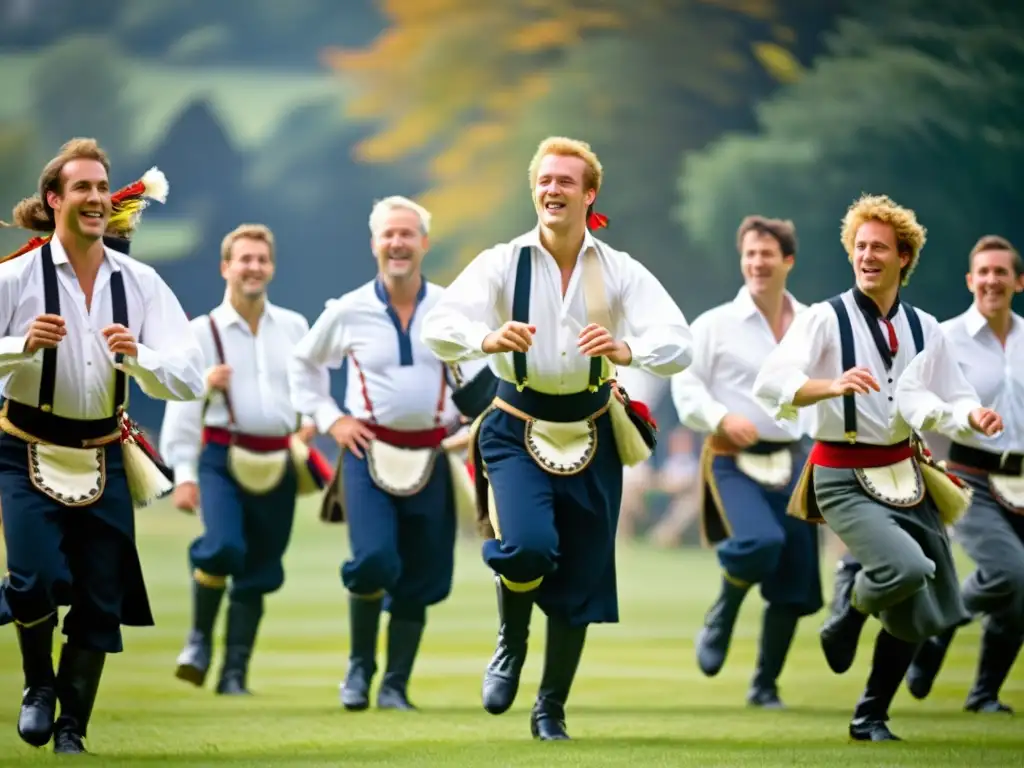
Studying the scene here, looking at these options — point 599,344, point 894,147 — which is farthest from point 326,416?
point 894,147

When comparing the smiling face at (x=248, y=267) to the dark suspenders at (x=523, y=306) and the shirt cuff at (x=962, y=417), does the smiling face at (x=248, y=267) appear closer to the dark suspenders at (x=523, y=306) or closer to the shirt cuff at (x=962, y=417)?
the dark suspenders at (x=523, y=306)

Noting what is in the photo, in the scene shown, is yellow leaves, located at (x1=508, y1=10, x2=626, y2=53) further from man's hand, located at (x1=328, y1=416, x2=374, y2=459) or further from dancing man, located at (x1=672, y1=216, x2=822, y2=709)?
man's hand, located at (x1=328, y1=416, x2=374, y2=459)

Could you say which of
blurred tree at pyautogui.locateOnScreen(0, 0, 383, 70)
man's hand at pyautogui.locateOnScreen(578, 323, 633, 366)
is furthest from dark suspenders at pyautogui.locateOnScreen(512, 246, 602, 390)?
blurred tree at pyautogui.locateOnScreen(0, 0, 383, 70)

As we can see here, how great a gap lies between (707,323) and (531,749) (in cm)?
265

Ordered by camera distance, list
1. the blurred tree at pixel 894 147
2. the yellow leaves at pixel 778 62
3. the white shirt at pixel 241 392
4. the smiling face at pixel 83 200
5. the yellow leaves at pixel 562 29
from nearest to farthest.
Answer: the smiling face at pixel 83 200 → the white shirt at pixel 241 392 → the blurred tree at pixel 894 147 → the yellow leaves at pixel 778 62 → the yellow leaves at pixel 562 29

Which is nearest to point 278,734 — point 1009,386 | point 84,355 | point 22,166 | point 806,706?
point 84,355

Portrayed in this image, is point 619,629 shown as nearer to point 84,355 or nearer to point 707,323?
Result: point 707,323

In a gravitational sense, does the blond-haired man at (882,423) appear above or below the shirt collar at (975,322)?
below

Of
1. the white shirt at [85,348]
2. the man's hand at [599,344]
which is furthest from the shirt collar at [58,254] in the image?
the man's hand at [599,344]

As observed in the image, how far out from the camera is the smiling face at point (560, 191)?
245 inches

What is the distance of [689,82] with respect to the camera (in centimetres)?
2319

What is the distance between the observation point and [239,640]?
8367 mm

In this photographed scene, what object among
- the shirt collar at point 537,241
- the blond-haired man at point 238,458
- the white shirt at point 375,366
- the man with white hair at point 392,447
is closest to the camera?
the shirt collar at point 537,241

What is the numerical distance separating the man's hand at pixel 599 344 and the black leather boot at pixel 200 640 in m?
3.06
